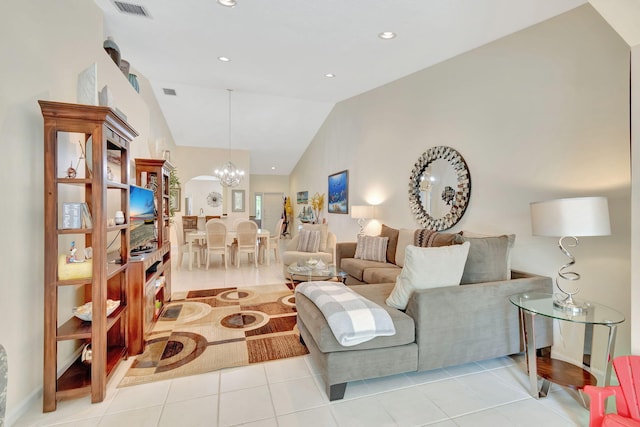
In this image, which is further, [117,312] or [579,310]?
[117,312]

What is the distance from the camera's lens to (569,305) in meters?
2.04

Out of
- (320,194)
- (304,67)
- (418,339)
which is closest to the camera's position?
(418,339)

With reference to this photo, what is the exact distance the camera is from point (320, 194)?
8.04m

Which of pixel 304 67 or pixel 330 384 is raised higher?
pixel 304 67

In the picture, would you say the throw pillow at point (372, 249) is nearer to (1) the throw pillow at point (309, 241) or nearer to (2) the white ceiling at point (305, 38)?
(1) the throw pillow at point (309, 241)

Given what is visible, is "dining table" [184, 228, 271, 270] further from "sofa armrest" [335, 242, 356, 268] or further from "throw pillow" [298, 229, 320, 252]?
"sofa armrest" [335, 242, 356, 268]

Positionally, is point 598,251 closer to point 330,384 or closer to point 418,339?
point 418,339

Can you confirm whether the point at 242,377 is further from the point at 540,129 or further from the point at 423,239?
the point at 540,129

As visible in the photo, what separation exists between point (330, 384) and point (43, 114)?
2.47 meters

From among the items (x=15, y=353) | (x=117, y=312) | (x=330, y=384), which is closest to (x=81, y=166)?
(x=117, y=312)

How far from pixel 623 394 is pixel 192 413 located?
2461 mm

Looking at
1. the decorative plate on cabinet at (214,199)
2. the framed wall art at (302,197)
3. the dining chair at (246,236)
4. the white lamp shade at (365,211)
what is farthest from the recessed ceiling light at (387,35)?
the decorative plate on cabinet at (214,199)

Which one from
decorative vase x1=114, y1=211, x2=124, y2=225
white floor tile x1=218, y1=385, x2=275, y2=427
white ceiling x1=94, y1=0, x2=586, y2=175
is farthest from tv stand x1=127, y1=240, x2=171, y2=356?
white ceiling x1=94, y1=0, x2=586, y2=175

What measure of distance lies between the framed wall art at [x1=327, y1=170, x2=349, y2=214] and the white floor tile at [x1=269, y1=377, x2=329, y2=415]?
14.6ft
